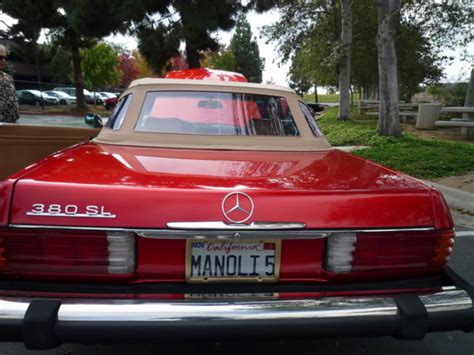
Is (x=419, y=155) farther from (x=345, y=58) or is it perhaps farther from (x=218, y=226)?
(x=345, y=58)

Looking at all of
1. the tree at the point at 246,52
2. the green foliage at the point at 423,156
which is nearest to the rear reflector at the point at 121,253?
the green foliage at the point at 423,156

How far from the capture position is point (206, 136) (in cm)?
292

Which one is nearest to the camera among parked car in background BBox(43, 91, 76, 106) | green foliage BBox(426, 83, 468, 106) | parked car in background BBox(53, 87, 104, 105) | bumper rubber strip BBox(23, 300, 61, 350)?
bumper rubber strip BBox(23, 300, 61, 350)

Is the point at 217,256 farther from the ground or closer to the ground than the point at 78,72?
closer to the ground

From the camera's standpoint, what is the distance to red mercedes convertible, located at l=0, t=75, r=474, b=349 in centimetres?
173

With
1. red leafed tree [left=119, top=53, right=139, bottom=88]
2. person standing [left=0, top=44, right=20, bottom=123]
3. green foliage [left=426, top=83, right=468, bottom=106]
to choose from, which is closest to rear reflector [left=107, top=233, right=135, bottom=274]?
person standing [left=0, top=44, right=20, bottom=123]

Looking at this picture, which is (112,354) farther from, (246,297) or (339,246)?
(339,246)

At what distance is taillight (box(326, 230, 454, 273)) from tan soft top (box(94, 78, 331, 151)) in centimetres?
109

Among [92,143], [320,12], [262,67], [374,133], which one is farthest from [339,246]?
[262,67]

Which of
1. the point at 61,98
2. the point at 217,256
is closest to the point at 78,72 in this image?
the point at 61,98

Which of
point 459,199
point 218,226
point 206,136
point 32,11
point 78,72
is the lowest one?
point 459,199

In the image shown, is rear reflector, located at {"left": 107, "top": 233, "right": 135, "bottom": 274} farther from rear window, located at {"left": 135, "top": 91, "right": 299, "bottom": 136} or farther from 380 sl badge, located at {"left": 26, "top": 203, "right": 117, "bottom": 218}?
rear window, located at {"left": 135, "top": 91, "right": 299, "bottom": 136}

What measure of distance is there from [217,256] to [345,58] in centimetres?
1780

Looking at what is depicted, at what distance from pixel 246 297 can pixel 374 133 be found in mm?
11632
